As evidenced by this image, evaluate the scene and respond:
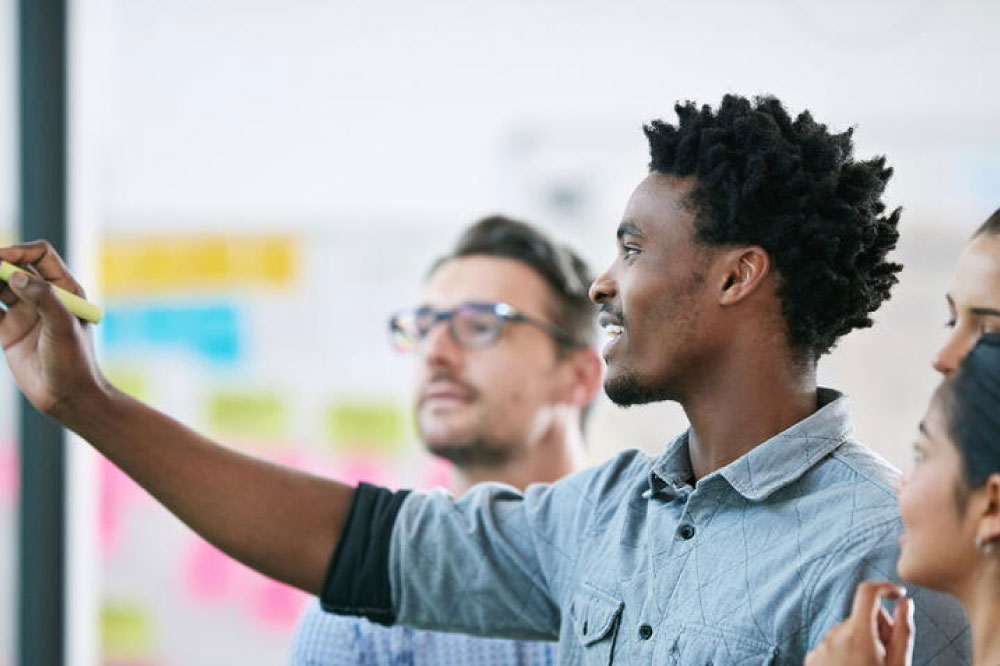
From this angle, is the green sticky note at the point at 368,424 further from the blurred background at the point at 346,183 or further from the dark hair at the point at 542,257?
the dark hair at the point at 542,257

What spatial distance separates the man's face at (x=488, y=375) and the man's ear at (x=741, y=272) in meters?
0.86

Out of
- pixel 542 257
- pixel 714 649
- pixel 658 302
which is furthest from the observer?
pixel 542 257

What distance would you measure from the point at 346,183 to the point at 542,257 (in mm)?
922

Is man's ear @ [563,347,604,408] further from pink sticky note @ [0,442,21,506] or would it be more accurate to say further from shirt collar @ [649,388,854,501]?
pink sticky note @ [0,442,21,506]

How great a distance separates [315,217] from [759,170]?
6.22ft

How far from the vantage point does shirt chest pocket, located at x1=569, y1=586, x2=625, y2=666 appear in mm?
1203

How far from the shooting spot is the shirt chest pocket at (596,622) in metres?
1.20

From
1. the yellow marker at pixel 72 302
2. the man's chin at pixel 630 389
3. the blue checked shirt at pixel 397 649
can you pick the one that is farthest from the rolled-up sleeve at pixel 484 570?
the yellow marker at pixel 72 302

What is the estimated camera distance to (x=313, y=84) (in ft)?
9.52

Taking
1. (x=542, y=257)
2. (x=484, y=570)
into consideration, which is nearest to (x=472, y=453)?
(x=542, y=257)

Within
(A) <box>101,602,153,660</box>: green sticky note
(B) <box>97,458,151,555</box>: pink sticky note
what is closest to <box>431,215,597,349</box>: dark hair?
(B) <box>97,458,151,555</box>: pink sticky note

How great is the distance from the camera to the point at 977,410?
0.95 metres

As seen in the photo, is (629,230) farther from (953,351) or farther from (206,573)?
(206,573)

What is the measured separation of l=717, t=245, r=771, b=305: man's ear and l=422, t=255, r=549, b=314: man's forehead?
91cm
